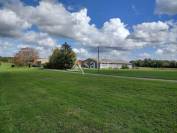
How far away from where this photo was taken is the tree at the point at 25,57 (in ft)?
402

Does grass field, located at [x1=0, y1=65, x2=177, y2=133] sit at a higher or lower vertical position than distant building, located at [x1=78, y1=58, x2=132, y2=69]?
lower

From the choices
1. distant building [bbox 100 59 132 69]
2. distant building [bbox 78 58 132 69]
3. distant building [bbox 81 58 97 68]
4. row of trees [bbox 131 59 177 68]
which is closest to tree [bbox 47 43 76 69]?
distant building [bbox 78 58 132 69]

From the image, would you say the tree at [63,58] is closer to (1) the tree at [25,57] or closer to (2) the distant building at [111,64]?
(1) the tree at [25,57]

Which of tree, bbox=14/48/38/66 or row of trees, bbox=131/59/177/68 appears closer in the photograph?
tree, bbox=14/48/38/66

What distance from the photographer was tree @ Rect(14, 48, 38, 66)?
402ft

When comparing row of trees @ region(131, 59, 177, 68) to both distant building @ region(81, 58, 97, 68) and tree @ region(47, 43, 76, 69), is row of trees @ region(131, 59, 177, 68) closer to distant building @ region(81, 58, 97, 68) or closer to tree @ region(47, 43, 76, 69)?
distant building @ region(81, 58, 97, 68)

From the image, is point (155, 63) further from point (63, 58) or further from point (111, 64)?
point (63, 58)

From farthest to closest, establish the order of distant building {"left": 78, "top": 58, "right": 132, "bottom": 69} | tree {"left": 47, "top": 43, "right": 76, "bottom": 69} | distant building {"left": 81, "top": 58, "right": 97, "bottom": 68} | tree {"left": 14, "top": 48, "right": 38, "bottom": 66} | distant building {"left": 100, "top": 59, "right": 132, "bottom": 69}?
distant building {"left": 100, "top": 59, "right": 132, "bottom": 69}
distant building {"left": 78, "top": 58, "right": 132, "bottom": 69}
distant building {"left": 81, "top": 58, "right": 97, "bottom": 68}
tree {"left": 14, "top": 48, "right": 38, "bottom": 66}
tree {"left": 47, "top": 43, "right": 76, "bottom": 69}

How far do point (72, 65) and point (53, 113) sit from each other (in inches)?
3039

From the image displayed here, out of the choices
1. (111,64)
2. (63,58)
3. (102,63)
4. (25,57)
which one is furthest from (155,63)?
(25,57)

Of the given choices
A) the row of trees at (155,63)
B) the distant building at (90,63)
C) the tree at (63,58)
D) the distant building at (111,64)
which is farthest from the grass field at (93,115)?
the row of trees at (155,63)

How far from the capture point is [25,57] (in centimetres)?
12312

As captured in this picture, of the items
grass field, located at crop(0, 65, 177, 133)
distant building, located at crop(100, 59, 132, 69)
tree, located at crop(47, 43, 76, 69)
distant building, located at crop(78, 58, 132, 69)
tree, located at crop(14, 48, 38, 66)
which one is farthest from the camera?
distant building, located at crop(100, 59, 132, 69)

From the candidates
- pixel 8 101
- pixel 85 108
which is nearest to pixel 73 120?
pixel 85 108
